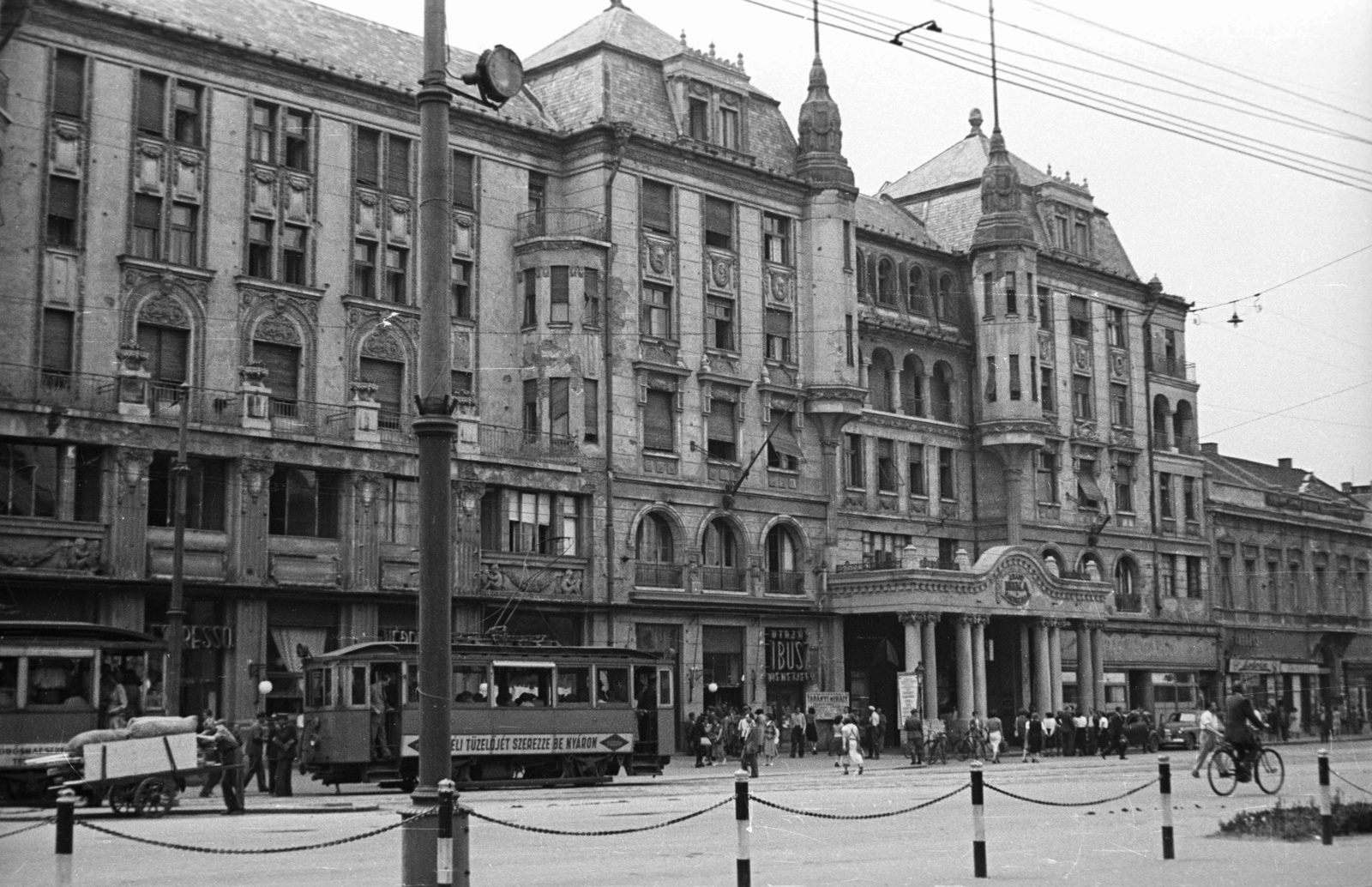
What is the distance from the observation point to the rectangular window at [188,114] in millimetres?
42750

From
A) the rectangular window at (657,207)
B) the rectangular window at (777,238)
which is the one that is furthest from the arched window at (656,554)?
the rectangular window at (777,238)

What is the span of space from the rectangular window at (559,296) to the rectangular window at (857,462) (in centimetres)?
1409

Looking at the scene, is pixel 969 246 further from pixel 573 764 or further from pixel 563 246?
pixel 573 764

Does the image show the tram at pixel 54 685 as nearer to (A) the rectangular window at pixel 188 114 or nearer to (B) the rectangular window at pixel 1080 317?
(A) the rectangular window at pixel 188 114

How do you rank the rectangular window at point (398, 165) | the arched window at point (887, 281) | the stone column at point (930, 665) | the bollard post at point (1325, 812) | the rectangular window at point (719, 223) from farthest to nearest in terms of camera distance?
the arched window at point (887, 281), the stone column at point (930, 665), the rectangular window at point (719, 223), the rectangular window at point (398, 165), the bollard post at point (1325, 812)

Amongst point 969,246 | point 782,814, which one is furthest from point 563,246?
point 782,814

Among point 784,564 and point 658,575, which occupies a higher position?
point 784,564

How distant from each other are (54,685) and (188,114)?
18.6 meters

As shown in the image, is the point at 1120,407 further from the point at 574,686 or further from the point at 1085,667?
the point at 574,686

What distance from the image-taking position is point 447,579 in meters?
13.2

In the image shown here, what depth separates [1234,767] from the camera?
27.5 metres

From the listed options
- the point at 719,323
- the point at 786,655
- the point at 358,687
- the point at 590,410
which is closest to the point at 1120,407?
the point at 786,655

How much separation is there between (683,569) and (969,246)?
71.7 feet

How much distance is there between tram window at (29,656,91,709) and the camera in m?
29.4
